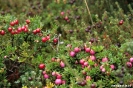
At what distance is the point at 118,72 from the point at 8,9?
360 centimetres

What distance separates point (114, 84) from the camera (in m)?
2.63

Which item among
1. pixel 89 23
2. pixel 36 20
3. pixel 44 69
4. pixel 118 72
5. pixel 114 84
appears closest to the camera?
pixel 118 72

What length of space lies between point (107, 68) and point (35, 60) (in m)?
0.85

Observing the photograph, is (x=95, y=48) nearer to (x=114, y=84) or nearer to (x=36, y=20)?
(x=114, y=84)

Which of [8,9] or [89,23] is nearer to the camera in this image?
[89,23]

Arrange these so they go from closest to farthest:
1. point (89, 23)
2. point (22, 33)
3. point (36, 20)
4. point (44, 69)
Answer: point (44, 69), point (22, 33), point (36, 20), point (89, 23)

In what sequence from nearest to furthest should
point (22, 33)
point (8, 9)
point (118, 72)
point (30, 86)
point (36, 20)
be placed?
point (118, 72) → point (30, 86) → point (22, 33) → point (36, 20) → point (8, 9)

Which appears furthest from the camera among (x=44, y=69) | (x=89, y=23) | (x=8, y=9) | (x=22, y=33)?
(x=8, y=9)

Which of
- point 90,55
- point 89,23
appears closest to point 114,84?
point 90,55

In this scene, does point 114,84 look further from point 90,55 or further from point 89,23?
point 89,23

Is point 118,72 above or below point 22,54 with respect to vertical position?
below

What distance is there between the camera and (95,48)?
2.92 meters

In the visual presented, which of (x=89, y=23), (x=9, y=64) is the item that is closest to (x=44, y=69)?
(x=9, y=64)

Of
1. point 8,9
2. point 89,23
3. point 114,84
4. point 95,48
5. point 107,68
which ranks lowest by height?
point 114,84
